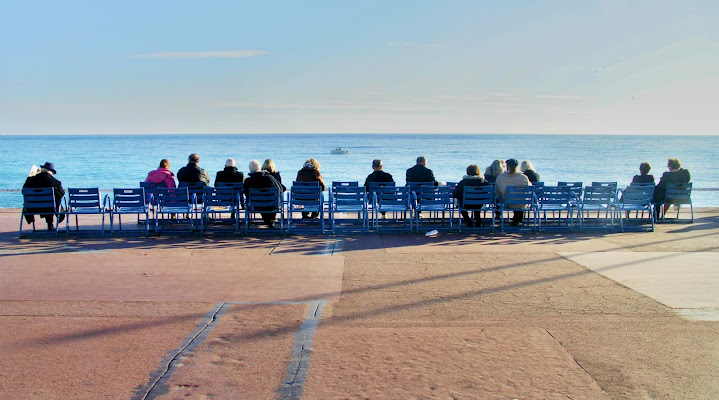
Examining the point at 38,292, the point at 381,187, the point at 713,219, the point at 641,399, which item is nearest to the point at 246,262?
the point at 38,292

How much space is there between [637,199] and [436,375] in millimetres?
8674

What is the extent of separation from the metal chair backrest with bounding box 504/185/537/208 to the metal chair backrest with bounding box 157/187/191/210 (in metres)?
6.02

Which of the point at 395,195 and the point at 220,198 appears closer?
the point at 220,198

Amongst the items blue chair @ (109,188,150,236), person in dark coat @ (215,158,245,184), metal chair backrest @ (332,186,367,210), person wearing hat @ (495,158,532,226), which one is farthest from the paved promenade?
person in dark coat @ (215,158,245,184)

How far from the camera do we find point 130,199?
35.4 ft

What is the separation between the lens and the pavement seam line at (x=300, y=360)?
3.95 m

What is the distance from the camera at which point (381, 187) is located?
1115 cm

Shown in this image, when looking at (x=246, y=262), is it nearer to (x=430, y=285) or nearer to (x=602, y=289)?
(x=430, y=285)

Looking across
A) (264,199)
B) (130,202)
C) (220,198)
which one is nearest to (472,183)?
(264,199)

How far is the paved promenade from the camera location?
4.08 meters

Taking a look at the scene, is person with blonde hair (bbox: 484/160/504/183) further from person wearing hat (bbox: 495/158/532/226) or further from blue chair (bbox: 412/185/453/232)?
blue chair (bbox: 412/185/453/232)

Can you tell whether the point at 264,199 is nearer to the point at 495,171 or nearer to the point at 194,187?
the point at 194,187

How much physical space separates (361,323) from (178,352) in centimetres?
166

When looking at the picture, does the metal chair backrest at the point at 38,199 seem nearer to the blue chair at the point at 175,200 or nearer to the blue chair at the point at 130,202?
the blue chair at the point at 130,202
